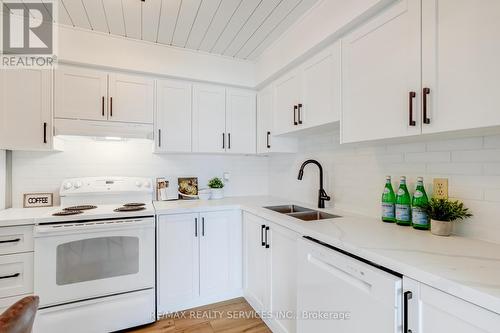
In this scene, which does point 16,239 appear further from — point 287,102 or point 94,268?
point 287,102

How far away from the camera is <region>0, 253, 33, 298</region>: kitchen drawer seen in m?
1.65

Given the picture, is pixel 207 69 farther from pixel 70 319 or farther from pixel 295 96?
pixel 70 319

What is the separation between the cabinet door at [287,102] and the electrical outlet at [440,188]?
1058 mm

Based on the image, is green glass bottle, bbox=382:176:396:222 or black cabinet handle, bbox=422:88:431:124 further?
green glass bottle, bbox=382:176:396:222

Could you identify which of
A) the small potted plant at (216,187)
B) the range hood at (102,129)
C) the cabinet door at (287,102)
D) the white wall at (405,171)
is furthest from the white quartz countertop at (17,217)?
the white wall at (405,171)

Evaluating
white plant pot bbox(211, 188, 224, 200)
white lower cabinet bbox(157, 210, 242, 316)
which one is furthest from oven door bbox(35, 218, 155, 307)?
white plant pot bbox(211, 188, 224, 200)

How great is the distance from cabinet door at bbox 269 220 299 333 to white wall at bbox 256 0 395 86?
4.44ft

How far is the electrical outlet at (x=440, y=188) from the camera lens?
135 cm

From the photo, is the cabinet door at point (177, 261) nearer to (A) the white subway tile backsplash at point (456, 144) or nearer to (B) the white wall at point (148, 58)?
(B) the white wall at point (148, 58)

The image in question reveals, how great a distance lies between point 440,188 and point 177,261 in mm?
1982

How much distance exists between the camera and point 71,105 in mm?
2111

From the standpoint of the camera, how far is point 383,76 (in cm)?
133

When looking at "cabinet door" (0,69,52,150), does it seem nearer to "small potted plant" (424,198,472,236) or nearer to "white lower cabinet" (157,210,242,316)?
"white lower cabinet" (157,210,242,316)

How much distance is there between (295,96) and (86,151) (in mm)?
2061
